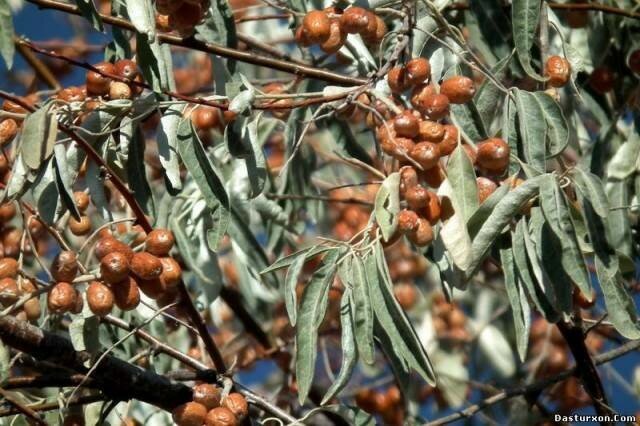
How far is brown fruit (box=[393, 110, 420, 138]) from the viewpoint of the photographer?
1697 millimetres

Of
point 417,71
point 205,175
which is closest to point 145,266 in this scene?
point 205,175

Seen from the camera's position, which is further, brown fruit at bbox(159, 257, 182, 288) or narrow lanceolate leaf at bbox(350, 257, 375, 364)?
brown fruit at bbox(159, 257, 182, 288)

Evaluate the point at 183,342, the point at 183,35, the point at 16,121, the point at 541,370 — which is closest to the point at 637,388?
the point at 541,370

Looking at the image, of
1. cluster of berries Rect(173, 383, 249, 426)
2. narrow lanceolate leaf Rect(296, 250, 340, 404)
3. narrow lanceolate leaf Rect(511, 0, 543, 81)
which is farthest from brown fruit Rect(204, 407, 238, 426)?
narrow lanceolate leaf Rect(511, 0, 543, 81)

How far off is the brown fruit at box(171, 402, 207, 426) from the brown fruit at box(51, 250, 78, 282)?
0.26m

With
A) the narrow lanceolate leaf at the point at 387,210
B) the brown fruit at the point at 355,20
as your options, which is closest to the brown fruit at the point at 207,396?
the narrow lanceolate leaf at the point at 387,210

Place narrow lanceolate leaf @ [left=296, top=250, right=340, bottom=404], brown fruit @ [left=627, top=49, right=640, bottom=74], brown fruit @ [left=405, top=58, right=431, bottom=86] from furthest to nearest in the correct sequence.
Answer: brown fruit @ [left=627, top=49, right=640, bottom=74], brown fruit @ [left=405, top=58, right=431, bottom=86], narrow lanceolate leaf @ [left=296, top=250, right=340, bottom=404]

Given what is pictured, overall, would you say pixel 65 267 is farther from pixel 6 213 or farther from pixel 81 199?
pixel 6 213

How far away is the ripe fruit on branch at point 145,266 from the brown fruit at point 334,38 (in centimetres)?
46

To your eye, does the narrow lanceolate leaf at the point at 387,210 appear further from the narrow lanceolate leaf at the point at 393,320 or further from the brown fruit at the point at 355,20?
the brown fruit at the point at 355,20

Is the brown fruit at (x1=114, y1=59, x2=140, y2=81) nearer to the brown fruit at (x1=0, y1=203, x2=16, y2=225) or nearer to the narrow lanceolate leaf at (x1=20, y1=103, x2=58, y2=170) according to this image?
the narrow lanceolate leaf at (x1=20, y1=103, x2=58, y2=170)

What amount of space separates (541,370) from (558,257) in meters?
1.63

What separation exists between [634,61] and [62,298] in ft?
4.06

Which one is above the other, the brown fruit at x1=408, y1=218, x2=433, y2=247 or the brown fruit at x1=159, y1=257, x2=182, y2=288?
the brown fruit at x1=408, y1=218, x2=433, y2=247
